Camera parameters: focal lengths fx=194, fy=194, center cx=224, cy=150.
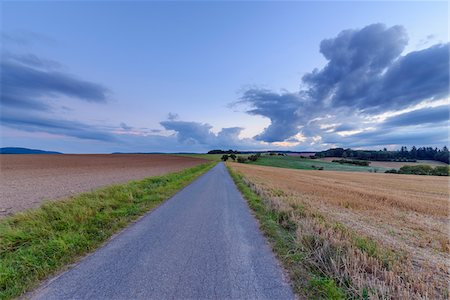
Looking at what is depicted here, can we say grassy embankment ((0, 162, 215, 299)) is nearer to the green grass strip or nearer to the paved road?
the paved road

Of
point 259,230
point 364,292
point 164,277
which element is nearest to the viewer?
point 364,292

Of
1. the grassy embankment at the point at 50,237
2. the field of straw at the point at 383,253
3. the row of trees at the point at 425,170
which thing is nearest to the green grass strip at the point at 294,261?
the field of straw at the point at 383,253

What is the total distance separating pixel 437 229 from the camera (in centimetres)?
721

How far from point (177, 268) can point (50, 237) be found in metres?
3.62

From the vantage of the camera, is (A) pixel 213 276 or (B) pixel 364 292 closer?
(B) pixel 364 292

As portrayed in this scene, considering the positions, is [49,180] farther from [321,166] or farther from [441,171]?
[441,171]

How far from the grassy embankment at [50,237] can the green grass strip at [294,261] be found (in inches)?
181

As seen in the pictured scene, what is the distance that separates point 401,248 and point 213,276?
4.98 meters

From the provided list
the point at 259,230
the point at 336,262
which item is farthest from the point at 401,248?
the point at 259,230

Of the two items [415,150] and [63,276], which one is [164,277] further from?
[415,150]

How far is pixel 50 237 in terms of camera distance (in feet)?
16.1

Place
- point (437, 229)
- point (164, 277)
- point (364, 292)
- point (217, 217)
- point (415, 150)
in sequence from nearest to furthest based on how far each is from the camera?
1. point (364, 292)
2. point (164, 277)
3. point (437, 229)
4. point (217, 217)
5. point (415, 150)

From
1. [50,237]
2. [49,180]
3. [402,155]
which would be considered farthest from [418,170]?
[49,180]

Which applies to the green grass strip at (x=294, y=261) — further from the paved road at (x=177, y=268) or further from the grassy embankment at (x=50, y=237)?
the grassy embankment at (x=50, y=237)
